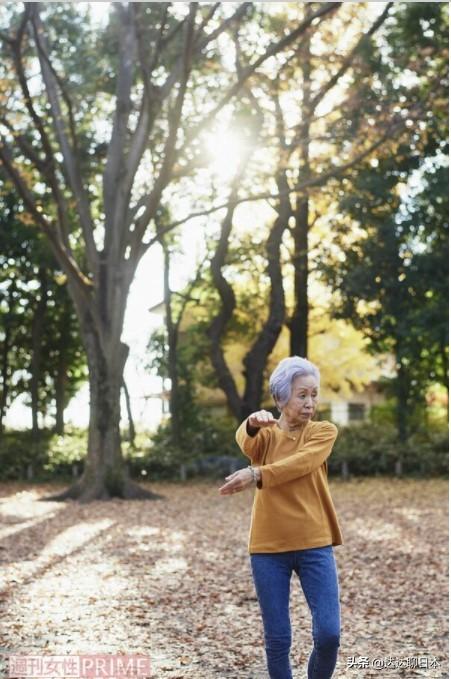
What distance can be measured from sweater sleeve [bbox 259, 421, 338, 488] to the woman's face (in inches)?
4.6

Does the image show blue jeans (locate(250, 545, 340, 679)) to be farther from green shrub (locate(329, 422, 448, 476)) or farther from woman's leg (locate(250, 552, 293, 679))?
green shrub (locate(329, 422, 448, 476))

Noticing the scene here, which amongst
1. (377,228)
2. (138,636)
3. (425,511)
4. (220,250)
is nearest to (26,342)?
(220,250)

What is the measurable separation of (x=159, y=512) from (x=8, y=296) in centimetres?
1420

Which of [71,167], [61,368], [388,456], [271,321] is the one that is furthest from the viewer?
[61,368]

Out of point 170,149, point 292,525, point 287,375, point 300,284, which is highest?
point 170,149

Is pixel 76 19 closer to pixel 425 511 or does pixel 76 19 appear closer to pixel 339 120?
pixel 339 120

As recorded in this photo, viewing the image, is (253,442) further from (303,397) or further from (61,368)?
(61,368)

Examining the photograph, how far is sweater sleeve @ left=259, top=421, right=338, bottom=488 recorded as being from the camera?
3979mm

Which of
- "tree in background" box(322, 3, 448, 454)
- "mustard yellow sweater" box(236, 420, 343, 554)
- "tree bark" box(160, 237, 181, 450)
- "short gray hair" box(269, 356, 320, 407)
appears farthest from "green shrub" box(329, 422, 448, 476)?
"short gray hair" box(269, 356, 320, 407)

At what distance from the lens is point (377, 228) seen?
23594 mm

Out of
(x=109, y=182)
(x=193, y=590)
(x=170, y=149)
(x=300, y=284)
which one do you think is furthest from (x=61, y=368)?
(x=193, y=590)

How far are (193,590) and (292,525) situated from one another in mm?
4547

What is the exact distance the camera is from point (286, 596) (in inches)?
160

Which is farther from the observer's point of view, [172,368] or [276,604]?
[172,368]
